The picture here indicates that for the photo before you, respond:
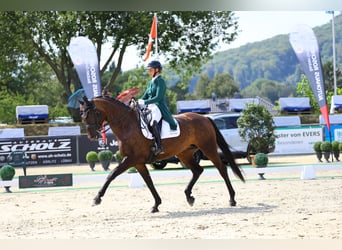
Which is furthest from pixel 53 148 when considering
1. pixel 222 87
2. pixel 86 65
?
pixel 222 87

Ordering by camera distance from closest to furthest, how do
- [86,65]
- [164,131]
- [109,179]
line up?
[109,179] < [164,131] < [86,65]

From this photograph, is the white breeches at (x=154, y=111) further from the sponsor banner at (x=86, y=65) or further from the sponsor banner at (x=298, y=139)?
the sponsor banner at (x=298, y=139)

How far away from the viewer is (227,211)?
809 centimetres

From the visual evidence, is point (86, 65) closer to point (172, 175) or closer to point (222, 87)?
point (172, 175)

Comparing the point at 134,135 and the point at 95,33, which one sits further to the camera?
the point at 95,33

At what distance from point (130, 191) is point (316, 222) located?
4.12 meters

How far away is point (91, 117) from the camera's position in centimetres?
797

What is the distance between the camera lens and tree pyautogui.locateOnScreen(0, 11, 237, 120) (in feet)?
82.3

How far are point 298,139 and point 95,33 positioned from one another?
9.70 meters

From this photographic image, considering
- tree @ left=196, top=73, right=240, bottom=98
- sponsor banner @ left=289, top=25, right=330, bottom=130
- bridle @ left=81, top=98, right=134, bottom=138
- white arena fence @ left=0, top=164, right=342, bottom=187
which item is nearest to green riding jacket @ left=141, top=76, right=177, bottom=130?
bridle @ left=81, top=98, right=134, bottom=138

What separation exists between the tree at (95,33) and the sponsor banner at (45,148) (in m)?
7.66

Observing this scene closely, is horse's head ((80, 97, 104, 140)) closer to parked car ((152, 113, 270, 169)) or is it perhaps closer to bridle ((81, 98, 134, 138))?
bridle ((81, 98, 134, 138))

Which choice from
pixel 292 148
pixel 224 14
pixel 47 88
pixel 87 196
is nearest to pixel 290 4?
pixel 87 196

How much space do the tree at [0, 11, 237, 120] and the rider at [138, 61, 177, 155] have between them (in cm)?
1698
